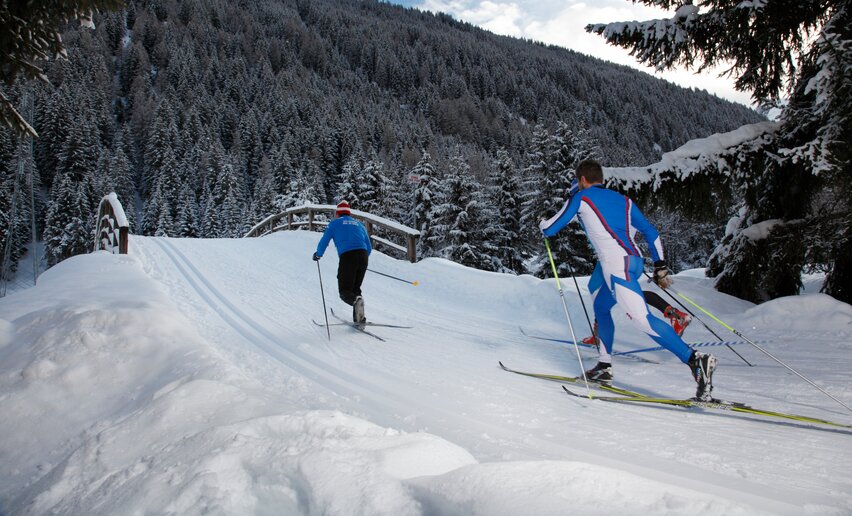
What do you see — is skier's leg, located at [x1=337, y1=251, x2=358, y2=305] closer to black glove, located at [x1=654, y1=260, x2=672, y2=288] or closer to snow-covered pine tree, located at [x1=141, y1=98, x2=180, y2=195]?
black glove, located at [x1=654, y1=260, x2=672, y2=288]

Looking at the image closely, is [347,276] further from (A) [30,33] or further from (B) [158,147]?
(B) [158,147]

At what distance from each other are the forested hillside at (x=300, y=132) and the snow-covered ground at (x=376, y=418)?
11.2 ft

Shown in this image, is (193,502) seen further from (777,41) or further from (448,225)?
(448,225)

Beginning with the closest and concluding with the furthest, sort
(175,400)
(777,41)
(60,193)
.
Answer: (175,400) < (777,41) < (60,193)

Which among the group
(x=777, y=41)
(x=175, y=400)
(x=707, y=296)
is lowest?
(x=175, y=400)

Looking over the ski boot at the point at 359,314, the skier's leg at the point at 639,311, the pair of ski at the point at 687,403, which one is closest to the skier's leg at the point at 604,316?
the skier's leg at the point at 639,311

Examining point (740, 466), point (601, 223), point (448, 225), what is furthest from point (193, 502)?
point (448, 225)

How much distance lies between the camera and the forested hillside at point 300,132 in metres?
27.2

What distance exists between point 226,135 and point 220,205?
134ft

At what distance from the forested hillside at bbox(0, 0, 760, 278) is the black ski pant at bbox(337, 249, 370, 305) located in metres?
4.05

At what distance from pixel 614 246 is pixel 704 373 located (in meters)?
1.21

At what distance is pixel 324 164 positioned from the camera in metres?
84.8

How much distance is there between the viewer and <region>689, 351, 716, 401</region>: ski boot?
3.38 metres

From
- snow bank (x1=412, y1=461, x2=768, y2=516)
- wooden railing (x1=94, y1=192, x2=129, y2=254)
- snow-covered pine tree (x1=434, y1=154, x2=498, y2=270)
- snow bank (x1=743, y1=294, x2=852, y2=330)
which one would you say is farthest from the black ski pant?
snow-covered pine tree (x1=434, y1=154, x2=498, y2=270)
